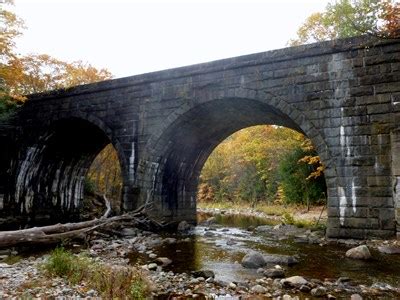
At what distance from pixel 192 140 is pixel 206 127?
910 millimetres

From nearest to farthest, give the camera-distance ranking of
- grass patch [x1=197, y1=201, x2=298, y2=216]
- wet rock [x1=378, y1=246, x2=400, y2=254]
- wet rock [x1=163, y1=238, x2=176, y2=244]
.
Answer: wet rock [x1=378, y1=246, x2=400, y2=254], wet rock [x1=163, y1=238, x2=176, y2=244], grass patch [x1=197, y1=201, x2=298, y2=216]

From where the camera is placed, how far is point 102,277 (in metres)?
5.68

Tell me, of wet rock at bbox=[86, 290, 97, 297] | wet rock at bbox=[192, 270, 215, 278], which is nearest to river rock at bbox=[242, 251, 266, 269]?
wet rock at bbox=[192, 270, 215, 278]

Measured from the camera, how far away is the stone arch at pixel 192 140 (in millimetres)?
11550

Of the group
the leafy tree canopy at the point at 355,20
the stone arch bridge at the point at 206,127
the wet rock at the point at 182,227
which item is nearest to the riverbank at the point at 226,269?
the stone arch bridge at the point at 206,127

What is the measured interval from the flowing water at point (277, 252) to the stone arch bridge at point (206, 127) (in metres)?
1.23

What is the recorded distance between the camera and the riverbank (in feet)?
19.0

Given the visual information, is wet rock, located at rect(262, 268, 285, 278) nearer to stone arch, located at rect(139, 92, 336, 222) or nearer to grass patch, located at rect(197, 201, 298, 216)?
stone arch, located at rect(139, 92, 336, 222)

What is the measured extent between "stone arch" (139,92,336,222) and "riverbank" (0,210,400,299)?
2358mm

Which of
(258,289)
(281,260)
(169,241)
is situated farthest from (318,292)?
(169,241)

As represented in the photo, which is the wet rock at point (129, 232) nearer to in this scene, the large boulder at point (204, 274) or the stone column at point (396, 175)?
the large boulder at point (204, 274)

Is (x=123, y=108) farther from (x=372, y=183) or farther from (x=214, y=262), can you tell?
(x=372, y=183)

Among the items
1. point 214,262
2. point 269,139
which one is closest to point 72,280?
point 214,262

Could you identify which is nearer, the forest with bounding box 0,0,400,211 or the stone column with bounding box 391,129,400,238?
the stone column with bounding box 391,129,400,238
